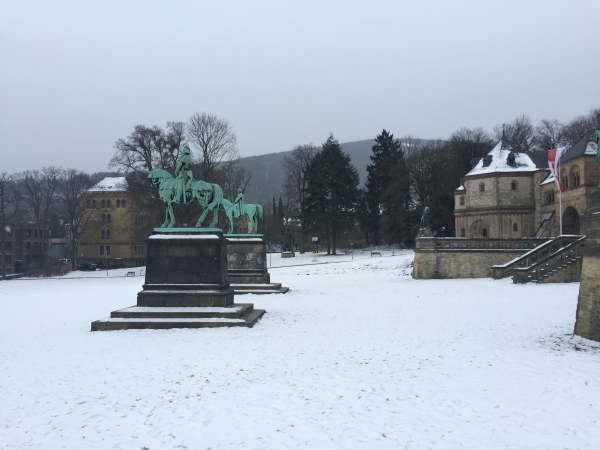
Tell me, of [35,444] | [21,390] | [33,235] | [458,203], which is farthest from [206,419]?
[33,235]

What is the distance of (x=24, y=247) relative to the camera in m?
77.3

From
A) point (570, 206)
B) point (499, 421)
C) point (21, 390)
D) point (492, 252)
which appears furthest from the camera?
point (570, 206)

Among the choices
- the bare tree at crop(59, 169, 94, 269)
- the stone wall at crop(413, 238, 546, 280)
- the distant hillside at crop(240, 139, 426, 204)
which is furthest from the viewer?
the distant hillside at crop(240, 139, 426, 204)

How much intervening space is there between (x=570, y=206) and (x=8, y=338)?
44.5 meters

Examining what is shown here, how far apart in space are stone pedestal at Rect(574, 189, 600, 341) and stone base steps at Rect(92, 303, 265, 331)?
8206 millimetres

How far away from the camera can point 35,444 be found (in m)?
6.06

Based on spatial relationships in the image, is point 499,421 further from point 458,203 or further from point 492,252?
point 458,203

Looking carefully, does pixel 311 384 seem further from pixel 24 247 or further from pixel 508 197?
pixel 24 247

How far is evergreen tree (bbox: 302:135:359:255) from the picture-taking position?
60812mm

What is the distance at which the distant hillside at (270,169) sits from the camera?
165625mm

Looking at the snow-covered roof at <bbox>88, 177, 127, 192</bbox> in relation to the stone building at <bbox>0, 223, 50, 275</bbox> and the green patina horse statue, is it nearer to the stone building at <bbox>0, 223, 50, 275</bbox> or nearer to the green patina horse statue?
the stone building at <bbox>0, 223, 50, 275</bbox>

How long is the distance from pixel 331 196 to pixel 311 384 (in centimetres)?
5458

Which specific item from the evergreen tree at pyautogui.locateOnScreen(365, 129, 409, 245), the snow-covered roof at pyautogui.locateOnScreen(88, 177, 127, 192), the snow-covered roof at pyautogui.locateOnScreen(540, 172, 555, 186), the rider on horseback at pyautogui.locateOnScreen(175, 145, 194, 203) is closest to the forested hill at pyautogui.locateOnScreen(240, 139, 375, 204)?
the snow-covered roof at pyautogui.locateOnScreen(88, 177, 127, 192)

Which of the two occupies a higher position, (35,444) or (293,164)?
(293,164)
